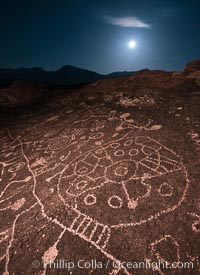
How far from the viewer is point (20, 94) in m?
6.67

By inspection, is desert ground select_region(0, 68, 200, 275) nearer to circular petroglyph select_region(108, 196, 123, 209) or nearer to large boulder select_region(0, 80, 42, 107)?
circular petroglyph select_region(108, 196, 123, 209)

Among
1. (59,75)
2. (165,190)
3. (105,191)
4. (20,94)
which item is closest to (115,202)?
(105,191)

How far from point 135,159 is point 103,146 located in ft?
2.04

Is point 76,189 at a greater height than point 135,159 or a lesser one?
lesser

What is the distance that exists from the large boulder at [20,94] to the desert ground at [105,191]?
2.65m

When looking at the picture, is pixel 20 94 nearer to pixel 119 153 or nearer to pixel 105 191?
pixel 119 153

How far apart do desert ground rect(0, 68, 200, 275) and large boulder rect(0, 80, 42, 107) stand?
8.69 ft

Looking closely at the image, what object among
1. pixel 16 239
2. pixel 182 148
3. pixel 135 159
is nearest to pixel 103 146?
pixel 135 159

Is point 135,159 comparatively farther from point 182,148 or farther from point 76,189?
point 76,189

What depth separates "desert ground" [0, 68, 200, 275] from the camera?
1.60 m

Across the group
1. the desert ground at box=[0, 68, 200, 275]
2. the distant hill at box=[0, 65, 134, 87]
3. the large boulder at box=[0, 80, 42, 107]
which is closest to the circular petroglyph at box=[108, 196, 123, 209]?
the desert ground at box=[0, 68, 200, 275]

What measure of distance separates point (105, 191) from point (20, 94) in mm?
5668

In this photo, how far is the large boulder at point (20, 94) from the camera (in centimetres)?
652

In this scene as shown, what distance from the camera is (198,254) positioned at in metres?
1.46
